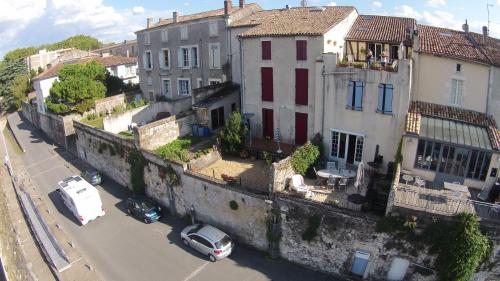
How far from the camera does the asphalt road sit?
69.1 ft

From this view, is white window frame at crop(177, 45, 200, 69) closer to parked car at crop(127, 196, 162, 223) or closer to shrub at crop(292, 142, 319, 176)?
parked car at crop(127, 196, 162, 223)

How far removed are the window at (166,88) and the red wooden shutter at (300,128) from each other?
830 inches

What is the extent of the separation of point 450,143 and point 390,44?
9133mm

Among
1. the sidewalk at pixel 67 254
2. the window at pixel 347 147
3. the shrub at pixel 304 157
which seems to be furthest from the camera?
the window at pixel 347 147

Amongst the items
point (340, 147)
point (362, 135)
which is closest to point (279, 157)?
point (340, 147)

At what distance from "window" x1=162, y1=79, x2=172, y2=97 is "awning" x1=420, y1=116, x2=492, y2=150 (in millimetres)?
29764

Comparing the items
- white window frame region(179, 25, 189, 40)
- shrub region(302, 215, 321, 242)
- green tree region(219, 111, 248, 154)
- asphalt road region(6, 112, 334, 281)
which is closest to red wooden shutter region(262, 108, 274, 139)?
green tree region(219, 111, 248, 154)

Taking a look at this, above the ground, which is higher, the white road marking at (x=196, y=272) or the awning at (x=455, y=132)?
Answer: the awning at (x=455, y=132)

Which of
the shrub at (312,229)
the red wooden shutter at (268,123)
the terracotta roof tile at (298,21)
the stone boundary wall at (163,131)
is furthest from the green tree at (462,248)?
the stone boundary wall at (163,131)

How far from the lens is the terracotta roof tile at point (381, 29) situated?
25994 millimetres

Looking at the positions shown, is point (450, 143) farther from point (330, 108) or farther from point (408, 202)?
point (330, 108)

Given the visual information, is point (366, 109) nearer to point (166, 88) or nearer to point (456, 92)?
point (456, 92)

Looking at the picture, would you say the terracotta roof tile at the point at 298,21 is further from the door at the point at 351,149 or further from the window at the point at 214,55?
the door at the point at 351,149

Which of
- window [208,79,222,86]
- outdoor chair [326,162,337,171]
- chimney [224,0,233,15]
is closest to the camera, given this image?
outdoor chair [326,162,337,171]
